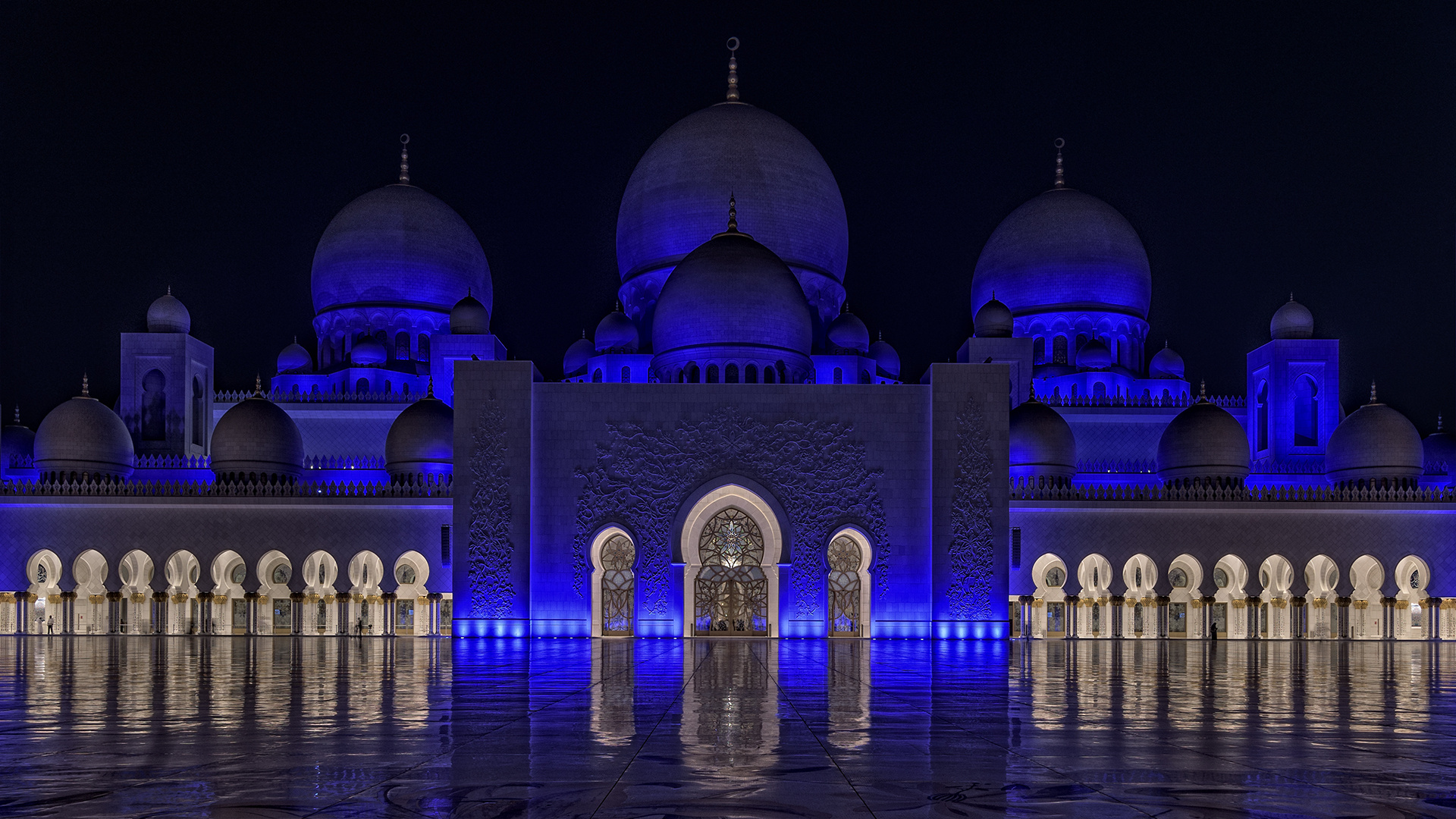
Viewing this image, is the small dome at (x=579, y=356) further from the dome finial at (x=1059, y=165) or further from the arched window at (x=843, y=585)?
the dome finial at (x=1059, y=165)

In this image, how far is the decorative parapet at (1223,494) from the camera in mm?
20766

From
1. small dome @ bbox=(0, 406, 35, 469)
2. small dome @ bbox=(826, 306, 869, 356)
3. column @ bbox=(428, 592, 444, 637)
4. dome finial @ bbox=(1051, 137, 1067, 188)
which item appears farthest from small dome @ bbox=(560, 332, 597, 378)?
dome finial @ bbox=(1051, 137, 1067, 188)

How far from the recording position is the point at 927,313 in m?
30.3

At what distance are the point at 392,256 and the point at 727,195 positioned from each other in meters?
7.72

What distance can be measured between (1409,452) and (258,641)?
64.1 feet

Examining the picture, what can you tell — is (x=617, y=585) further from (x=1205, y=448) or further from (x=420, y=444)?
(x=1205, y=448)

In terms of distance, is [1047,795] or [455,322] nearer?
[1047,795]

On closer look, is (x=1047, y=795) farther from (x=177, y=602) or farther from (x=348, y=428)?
(x=348, y=428)

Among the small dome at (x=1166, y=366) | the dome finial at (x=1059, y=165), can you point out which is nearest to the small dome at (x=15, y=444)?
the dome finial at (x=1059, y=165)

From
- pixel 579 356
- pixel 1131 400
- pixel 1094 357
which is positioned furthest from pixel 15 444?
pixel 1131 400

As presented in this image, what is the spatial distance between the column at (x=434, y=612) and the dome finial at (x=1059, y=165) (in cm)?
1695

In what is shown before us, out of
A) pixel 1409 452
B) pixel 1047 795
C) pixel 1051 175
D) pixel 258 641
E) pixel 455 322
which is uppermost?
pixel 1051 175

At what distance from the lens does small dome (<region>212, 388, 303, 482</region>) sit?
21641 millimetres

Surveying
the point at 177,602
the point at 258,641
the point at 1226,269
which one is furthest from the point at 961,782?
the point at 1226,269
